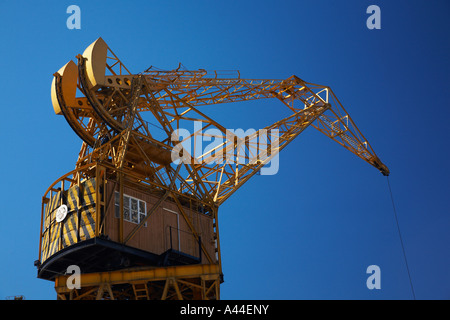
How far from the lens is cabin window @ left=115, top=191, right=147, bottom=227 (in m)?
40.6

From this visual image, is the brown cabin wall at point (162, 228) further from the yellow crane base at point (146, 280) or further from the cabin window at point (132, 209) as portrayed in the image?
the yellow crane base at point (146, 280)

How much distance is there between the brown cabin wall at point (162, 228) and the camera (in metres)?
40.0

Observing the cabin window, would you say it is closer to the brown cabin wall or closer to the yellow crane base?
the brown cabin wall

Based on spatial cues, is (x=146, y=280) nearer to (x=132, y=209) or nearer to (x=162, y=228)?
(x=132, y=209)

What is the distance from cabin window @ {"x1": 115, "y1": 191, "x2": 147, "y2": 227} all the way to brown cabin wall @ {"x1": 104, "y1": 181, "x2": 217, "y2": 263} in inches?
9.8

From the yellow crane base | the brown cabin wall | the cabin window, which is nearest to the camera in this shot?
the yellow crane base

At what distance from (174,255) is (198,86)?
14305 millimetres

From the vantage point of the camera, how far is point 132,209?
41.2 m

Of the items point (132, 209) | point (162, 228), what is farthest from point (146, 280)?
point (162, 228)

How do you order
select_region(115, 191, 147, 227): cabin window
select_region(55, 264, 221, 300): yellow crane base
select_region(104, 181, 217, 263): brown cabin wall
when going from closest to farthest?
select_region(55, 264, 221, 300): yellow crane base → select_region(104, 181, 217, 263): brown cabin wall → select_region(115, 191, 147, 227): cabin window

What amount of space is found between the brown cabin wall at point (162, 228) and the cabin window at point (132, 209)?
0.81 ft

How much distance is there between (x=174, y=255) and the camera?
138 ft

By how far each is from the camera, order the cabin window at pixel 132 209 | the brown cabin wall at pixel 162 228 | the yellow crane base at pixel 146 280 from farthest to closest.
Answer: the cabin window at pixel 132 209 < the brown cabin wall at pixel 162 228 < the yellow crane base at pixel 146 280
